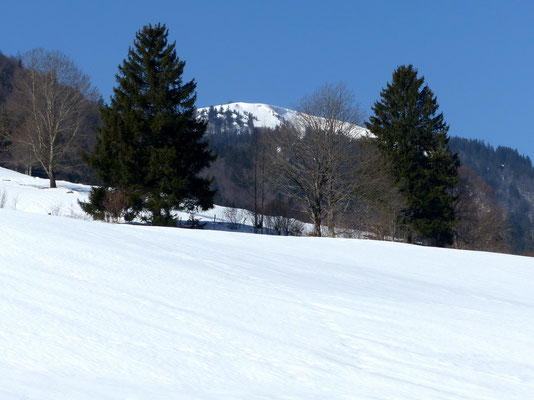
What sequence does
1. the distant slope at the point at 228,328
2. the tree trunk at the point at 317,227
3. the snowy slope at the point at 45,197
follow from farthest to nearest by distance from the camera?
the tree trunk at the point at 317,227 < the snowy slope at the point at 45,197 < the distant slope at the point at 228,328

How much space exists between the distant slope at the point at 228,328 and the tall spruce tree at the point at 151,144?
16.8 metres

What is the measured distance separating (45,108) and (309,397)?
41298 mm

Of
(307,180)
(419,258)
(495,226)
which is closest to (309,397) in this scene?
(419,258)

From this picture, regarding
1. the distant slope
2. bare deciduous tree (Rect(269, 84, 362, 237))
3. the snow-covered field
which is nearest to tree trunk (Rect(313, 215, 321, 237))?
bare deciduous tree (Rect(269, 84, 362, 237))

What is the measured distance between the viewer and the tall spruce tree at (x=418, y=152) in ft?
135

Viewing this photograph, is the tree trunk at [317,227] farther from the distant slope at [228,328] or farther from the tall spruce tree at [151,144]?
the distant slope at [228,328]

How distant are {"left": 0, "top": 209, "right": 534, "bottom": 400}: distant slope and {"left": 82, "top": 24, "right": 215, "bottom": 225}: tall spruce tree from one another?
55.1 ft

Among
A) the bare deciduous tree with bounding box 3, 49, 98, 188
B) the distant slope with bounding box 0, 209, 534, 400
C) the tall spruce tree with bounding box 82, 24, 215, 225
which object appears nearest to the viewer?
the distant slope with bounding box 0, 209, 534, 400

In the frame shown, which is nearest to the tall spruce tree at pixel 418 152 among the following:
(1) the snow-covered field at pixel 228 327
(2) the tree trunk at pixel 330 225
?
(2) the tree trunk at pixel 330 225

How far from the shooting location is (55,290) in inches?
295

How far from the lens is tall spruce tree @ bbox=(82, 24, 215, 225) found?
30.1m

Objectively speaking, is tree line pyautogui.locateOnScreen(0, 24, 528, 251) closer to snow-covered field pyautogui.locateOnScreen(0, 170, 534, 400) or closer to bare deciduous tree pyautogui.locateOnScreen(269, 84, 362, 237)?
bare deciduous tree pyautogui.locateOnScreen(269, 84, 362, 237)

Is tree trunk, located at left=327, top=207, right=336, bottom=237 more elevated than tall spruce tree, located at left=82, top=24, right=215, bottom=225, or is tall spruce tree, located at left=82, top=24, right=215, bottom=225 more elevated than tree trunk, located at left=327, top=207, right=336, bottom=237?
tall spruce tree, located at left=82, top=24, right=215, bottom=225

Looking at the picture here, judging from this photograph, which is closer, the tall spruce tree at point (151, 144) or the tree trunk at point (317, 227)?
the tall spruce tree at point (151, 144)
